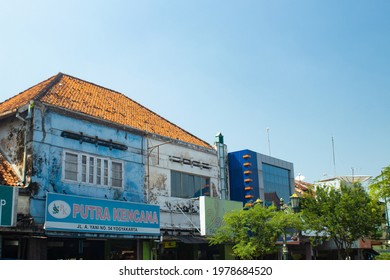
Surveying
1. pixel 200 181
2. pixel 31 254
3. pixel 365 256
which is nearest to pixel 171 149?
pixel 200 181

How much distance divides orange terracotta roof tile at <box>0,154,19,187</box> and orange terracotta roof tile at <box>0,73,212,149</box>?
2345 mm

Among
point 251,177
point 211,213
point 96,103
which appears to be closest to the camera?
point 96,103

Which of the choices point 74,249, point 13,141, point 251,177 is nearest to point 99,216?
point 74,249

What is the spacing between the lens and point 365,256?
42.5 metres

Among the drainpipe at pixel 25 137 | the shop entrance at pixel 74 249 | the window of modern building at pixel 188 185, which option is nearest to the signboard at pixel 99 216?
the drainpipe at pixel 25 137

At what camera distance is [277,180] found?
31203mm

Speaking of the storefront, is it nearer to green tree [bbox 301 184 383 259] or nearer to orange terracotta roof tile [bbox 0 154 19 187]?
orange terracotta roof tile [bbox 0 154 19 187]

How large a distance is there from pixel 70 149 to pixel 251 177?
11.8 m

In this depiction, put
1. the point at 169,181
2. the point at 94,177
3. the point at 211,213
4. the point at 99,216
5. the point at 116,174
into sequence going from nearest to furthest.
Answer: the point at 99,216
the point at 94,177
the point at 116,174
the point at 169,181
the point at 211,213

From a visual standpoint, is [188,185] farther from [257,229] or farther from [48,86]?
[48,86]

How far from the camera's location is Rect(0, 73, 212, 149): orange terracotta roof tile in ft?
71.4

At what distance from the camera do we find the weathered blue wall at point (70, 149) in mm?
18859

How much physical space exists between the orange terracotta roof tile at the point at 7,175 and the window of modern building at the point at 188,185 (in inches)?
328
